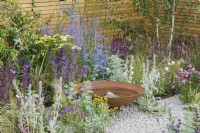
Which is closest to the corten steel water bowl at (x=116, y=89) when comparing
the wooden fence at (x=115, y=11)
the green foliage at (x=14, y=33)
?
the green foliage at (x=14, y=33)

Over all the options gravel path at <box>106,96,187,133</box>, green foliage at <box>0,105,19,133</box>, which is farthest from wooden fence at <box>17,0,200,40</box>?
green foliage at <box>0,105,19,133</box>

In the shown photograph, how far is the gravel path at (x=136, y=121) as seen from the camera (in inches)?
181

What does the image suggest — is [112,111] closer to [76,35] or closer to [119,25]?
[76,35]

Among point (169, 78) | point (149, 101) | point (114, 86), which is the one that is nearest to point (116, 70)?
point (114, 86)

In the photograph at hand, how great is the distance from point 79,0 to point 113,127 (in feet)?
14.5

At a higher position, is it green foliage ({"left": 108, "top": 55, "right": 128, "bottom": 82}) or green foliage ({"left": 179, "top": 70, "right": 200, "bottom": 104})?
green foliage ({"left": 108, "top": 55, "right": 128, "bottom": 82})

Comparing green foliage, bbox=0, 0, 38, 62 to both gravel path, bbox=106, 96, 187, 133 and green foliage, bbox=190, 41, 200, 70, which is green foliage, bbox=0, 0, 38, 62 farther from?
green foliage, bbox=190, 41, 200, 70

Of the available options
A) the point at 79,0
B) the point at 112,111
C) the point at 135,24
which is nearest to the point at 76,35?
the point at 112,111

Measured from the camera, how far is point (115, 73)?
5879mm

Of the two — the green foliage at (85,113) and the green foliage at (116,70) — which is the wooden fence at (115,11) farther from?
the green foliage at (85,113)

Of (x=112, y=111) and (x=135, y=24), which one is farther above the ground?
(x=135, y=24)

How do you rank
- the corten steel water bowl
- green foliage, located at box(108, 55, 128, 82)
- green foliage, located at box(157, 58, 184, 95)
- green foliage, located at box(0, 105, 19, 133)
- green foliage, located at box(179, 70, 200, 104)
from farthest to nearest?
green foliage, located at box(157, 58, 184, 95), green foliage, located at box(108, 55, 128, 82), green foliage, located at box(179, 70, 200, 104), the corten steel water bowl, green foliage, located at box(0, 105, 19, 133)

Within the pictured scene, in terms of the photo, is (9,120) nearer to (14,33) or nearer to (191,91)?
(14,33)

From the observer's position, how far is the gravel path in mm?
4590
